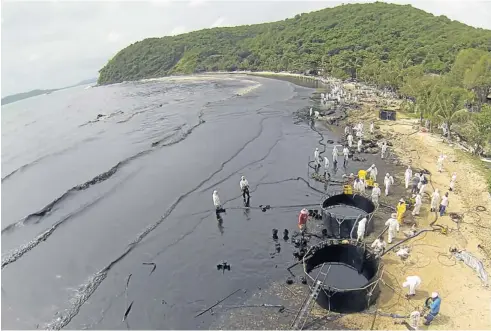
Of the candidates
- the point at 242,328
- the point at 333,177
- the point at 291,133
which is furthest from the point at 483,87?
the point at 242,328

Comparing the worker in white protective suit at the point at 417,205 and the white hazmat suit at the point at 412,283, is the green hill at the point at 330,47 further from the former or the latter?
the white hazmat suit at the point at 412,283

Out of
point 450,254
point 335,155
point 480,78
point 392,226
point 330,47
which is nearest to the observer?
point 450,254

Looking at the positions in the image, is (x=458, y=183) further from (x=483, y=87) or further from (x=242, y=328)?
(x=483, y=87)

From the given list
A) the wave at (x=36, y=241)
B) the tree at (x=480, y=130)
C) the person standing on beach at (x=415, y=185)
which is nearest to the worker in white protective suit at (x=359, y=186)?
the person standing on beach at (x=415, y=185)

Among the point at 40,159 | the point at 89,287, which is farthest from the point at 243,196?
the point at 40,159

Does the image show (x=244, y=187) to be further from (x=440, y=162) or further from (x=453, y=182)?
(x=440, y=162)

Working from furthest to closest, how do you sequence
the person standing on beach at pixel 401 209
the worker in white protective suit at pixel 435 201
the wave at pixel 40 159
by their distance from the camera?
1. the wave at pixel 40 159
2. the worker in white protective suit at pixel 435 201
3. the person standing on beach at pixel 401 209

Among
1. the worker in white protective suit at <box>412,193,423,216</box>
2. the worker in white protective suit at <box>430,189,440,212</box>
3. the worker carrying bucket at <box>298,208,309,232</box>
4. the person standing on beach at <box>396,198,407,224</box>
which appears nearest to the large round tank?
the worker carrying bucket at <box>298,208,309,232</box>
